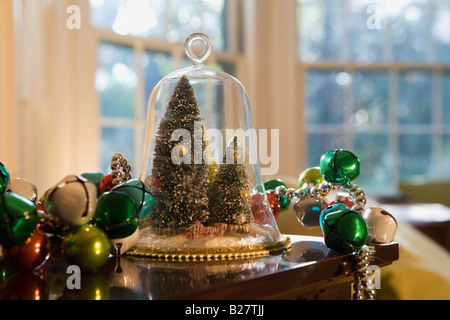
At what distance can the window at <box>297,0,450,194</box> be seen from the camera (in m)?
3.48

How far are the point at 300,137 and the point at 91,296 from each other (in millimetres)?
3121

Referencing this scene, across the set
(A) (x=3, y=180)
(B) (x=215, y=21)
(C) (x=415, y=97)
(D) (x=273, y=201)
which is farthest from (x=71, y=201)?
(C) (x=415, y=97)

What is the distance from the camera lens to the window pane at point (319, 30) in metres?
3.43

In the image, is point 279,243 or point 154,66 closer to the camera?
point 279,243

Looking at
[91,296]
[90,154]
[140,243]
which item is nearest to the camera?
[91,296]

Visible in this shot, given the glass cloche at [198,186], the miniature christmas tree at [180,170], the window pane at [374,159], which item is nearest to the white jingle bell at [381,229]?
the glass cloche at [198,186]

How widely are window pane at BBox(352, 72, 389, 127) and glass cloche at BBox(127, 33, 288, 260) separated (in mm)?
2958

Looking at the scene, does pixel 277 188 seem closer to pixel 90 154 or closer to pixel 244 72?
pixel 90 154

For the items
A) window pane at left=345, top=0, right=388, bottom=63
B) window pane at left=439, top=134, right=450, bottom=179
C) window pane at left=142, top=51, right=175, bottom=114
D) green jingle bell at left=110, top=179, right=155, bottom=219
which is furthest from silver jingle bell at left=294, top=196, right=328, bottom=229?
window pane at left=439, top=134, right=450, bottom=179

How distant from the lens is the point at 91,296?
42 cm

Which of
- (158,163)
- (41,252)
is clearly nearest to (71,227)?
(41,252)

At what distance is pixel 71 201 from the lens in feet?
1.63

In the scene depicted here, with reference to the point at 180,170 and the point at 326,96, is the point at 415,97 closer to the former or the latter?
the point at 326,96

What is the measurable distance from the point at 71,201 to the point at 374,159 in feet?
10.8
